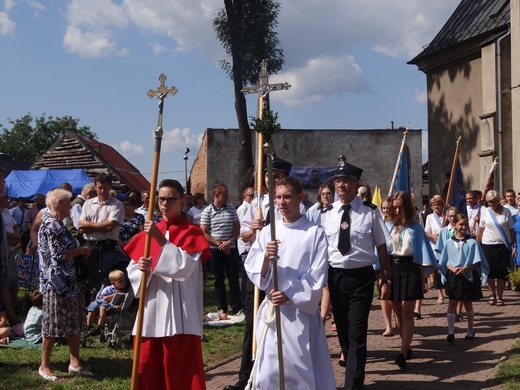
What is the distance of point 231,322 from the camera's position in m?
12.4

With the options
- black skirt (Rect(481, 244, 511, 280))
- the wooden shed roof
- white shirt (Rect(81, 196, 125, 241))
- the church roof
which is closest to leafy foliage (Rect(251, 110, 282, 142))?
white shirt (Rect(81, 196, 125, 241))

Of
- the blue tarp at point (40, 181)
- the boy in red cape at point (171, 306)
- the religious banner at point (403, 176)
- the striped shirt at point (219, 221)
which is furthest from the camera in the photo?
the blue tarp at point (40, 181)

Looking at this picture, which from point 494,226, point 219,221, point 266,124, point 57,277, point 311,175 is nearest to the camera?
point 266,124

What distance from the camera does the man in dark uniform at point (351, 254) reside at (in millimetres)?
8219

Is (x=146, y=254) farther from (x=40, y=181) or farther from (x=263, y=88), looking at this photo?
(x=40, y=181)

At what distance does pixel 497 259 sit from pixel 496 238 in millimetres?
526

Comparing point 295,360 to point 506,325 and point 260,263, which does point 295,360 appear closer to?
point 260,263

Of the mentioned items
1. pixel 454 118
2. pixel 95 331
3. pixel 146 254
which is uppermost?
pixel 454 118

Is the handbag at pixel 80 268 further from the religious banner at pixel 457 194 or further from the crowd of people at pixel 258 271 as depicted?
the religious banner at pixel 457 194

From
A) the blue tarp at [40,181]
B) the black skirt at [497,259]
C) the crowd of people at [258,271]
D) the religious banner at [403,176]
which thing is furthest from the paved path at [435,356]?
the blue tarp at [40,181]

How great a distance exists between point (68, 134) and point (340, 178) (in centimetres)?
3416

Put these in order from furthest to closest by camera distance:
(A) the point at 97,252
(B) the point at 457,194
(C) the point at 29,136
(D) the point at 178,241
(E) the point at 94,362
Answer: (C) the point at 29,136
(B) the point at 457,194
(A) the point at 97,252
(E) the point at 94,362
(D) the point at 178,241

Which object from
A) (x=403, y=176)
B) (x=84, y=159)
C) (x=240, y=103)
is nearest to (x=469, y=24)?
(x=240, y=103)

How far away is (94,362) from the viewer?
9.45m
